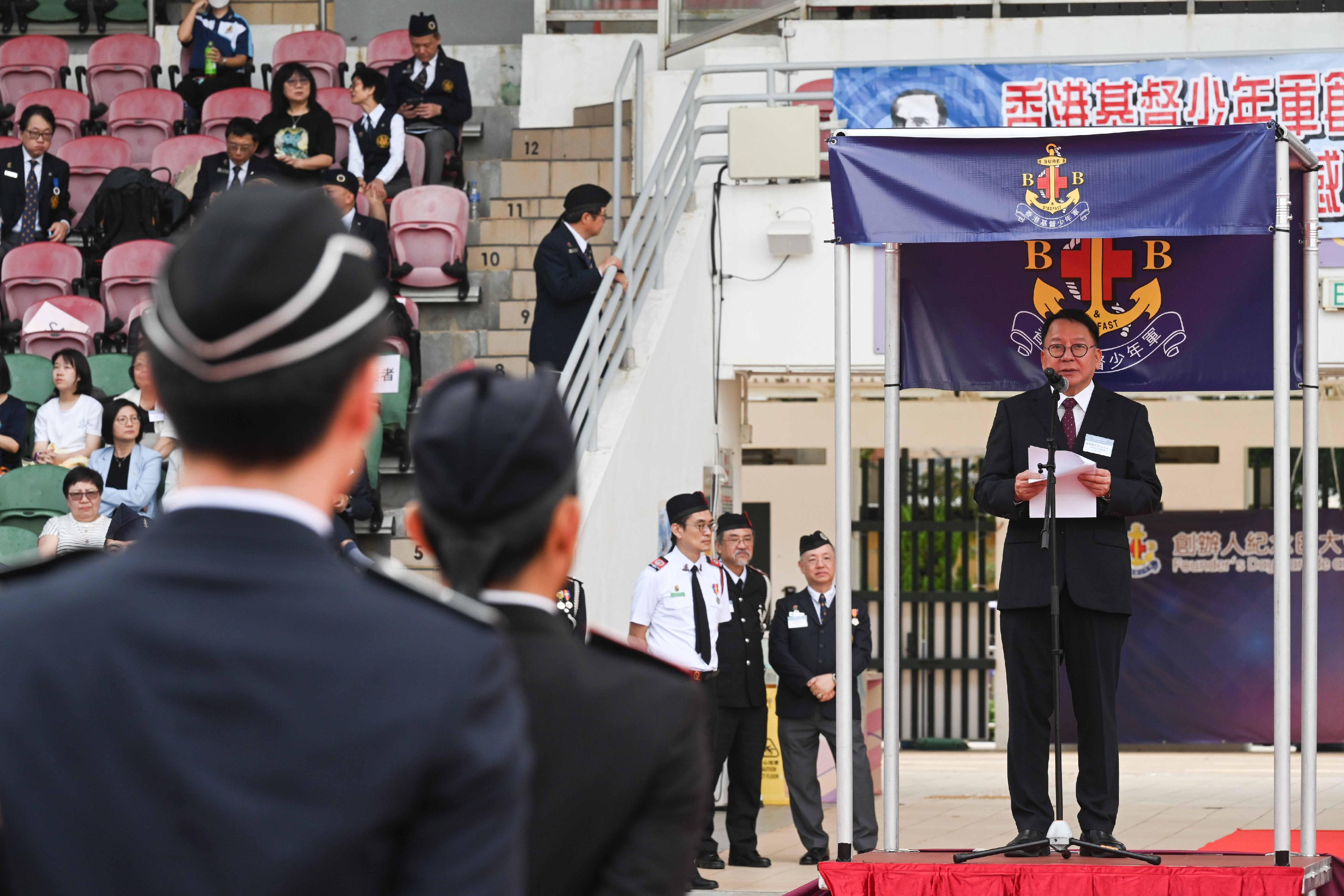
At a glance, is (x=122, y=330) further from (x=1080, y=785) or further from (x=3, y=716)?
(x=3, y=716)

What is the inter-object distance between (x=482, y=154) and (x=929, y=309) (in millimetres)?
6477

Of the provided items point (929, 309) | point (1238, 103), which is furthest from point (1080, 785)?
point (1238, 103)

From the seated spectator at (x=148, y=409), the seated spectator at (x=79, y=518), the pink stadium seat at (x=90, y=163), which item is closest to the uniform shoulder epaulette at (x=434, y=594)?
the seated spectator at (x=79, y=518)

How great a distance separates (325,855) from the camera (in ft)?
3.66

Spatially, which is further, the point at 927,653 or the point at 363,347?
the point at 927,653

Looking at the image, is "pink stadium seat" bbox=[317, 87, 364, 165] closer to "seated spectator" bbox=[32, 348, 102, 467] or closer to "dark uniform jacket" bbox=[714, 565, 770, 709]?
"seated spectator" bbox=[32, 348, 102, 467]

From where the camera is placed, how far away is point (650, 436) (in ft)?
29.0

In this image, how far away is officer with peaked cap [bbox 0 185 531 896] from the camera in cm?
112

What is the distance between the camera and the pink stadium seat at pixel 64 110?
487 inches

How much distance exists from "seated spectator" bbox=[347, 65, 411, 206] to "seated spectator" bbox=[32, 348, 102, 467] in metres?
2.77

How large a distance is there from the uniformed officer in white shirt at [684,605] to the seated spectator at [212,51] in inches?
261

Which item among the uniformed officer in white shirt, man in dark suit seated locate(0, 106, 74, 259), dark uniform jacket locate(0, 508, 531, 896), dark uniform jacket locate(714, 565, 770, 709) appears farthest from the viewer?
man in dark suit seated locate(0, 106, 74, 259)

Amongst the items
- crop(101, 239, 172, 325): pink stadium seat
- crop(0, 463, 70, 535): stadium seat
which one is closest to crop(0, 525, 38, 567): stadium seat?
crop(0, 463, 70, 535): stadium seat

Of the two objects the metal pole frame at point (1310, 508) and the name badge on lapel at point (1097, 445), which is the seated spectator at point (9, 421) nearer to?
the name badge on lapel at point (1097, 445)
